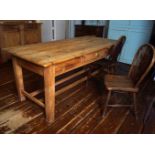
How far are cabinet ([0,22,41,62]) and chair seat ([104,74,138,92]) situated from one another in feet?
7.10

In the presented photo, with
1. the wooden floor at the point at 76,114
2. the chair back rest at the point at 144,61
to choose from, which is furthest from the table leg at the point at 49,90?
the chair back rest at the point at 144,61

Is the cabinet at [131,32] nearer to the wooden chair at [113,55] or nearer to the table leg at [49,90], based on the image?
the wooden chair at [113,55]

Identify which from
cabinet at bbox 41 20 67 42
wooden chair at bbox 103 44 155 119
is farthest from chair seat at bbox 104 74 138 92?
cabinet at bbox 41 20 67 42

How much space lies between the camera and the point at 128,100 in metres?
2.32

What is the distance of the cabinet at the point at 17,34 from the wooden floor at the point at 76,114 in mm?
1097

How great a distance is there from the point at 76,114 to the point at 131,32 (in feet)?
8.21

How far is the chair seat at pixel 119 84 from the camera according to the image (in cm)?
176

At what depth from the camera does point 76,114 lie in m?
1.96

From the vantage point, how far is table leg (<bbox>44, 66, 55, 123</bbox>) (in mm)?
1486

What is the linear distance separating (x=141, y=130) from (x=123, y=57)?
2.41m

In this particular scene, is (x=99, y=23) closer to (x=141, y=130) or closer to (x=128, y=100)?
(x=128, y=100)
